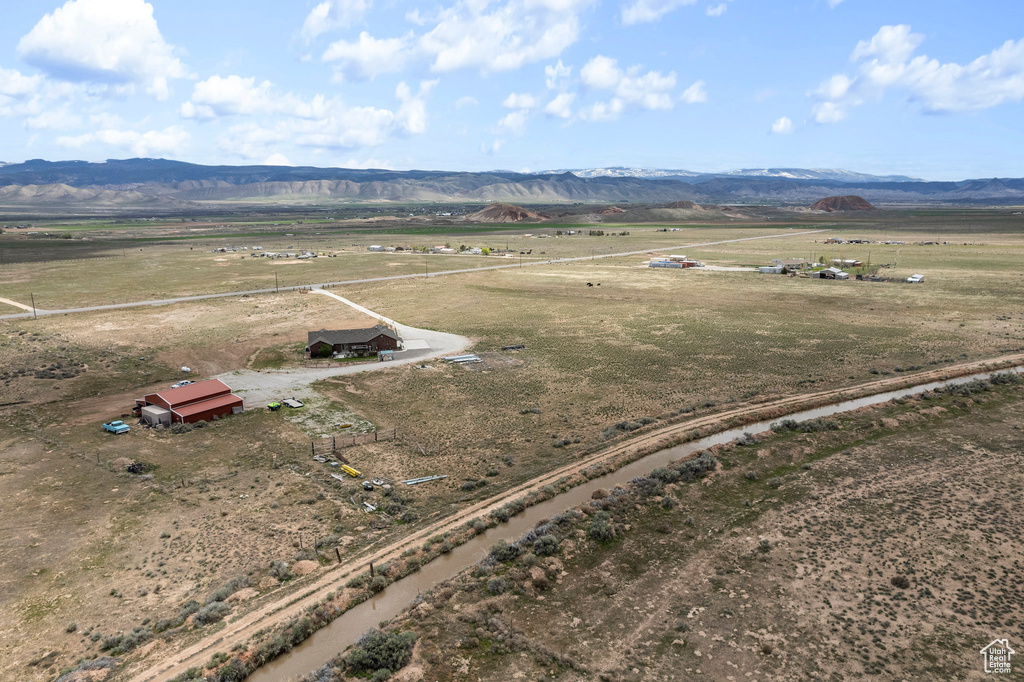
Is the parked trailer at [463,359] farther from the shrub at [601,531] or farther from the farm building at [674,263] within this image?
the farm building at [674,263]

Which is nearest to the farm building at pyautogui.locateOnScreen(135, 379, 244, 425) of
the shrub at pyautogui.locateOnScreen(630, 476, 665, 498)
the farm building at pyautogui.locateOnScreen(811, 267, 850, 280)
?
the shrub at pyautogui.locateOnScreen(630, 476, 665, 498)

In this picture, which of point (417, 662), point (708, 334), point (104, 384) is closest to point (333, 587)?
point (417, 662)

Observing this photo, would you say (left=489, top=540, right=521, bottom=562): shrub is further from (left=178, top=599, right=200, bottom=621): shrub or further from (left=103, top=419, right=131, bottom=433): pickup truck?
(left=103, top=419, right=131, bottom=433): pickup truck

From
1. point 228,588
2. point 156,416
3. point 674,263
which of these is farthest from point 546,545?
point 674,263

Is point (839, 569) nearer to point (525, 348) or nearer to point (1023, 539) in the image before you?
point (1023, 539)

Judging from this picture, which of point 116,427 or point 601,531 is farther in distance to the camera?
point 116,427
